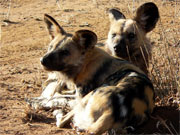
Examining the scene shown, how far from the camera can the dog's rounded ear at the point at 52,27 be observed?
4.66 metres

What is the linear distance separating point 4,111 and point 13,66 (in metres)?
2.19

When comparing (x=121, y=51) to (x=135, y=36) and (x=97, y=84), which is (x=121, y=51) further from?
(x=97, y=84)

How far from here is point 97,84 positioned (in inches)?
165

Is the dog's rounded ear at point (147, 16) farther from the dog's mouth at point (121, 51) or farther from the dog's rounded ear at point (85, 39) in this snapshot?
the dog's rounded ear at point (85, 39)

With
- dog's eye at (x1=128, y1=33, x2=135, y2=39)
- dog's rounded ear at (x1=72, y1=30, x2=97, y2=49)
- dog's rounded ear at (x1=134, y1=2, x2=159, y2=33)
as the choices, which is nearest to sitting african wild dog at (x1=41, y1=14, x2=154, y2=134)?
dog's rounded ear at (x1=72, y1=30, x2=97, y2=49)

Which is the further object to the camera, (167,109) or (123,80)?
(167,109)

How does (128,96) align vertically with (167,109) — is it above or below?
above

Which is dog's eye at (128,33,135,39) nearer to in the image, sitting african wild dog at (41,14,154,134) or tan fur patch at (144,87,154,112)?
sitting african wild dog at (41,14,154,134)

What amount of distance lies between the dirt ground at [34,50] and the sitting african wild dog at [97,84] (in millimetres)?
238

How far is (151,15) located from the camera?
5359mm

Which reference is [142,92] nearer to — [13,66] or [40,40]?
[13,66]

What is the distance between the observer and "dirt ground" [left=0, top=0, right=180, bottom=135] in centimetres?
392

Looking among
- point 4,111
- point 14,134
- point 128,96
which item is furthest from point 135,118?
point 4,111

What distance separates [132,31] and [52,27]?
1157mm
